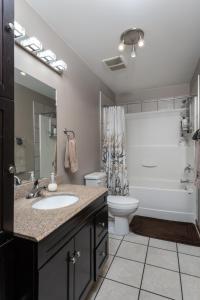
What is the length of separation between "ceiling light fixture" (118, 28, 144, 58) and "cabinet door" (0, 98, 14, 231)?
1.57 metres

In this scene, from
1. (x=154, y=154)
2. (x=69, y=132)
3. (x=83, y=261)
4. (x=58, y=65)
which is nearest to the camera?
(x=83, y=261)

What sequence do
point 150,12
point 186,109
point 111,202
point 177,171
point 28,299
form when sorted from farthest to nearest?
point 177,171
point 186,109
point 111,202
point 150,12
point 28,299

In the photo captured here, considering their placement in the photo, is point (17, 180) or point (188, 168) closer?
point (17, 180)

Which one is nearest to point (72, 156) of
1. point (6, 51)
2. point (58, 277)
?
point (58, 277)

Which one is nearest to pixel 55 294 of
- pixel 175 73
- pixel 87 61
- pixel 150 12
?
pixel 150 12

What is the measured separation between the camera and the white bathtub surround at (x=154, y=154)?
10.0 feet

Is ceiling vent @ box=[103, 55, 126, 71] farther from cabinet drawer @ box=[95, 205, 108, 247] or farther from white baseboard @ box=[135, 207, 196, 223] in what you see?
white baseboard @ box=[135, 207, 196, 223]

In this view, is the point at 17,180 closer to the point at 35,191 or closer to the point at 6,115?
the point at 35,191

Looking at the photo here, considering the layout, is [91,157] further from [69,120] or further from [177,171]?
[177,171]

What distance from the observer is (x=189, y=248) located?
2.05 meters

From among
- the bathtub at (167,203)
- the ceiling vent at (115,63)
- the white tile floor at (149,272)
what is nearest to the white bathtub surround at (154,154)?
the bathtub at (167,203)

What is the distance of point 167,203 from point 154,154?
1.17m

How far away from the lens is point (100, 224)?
1.51 metres

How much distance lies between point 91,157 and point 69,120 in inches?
31.2
